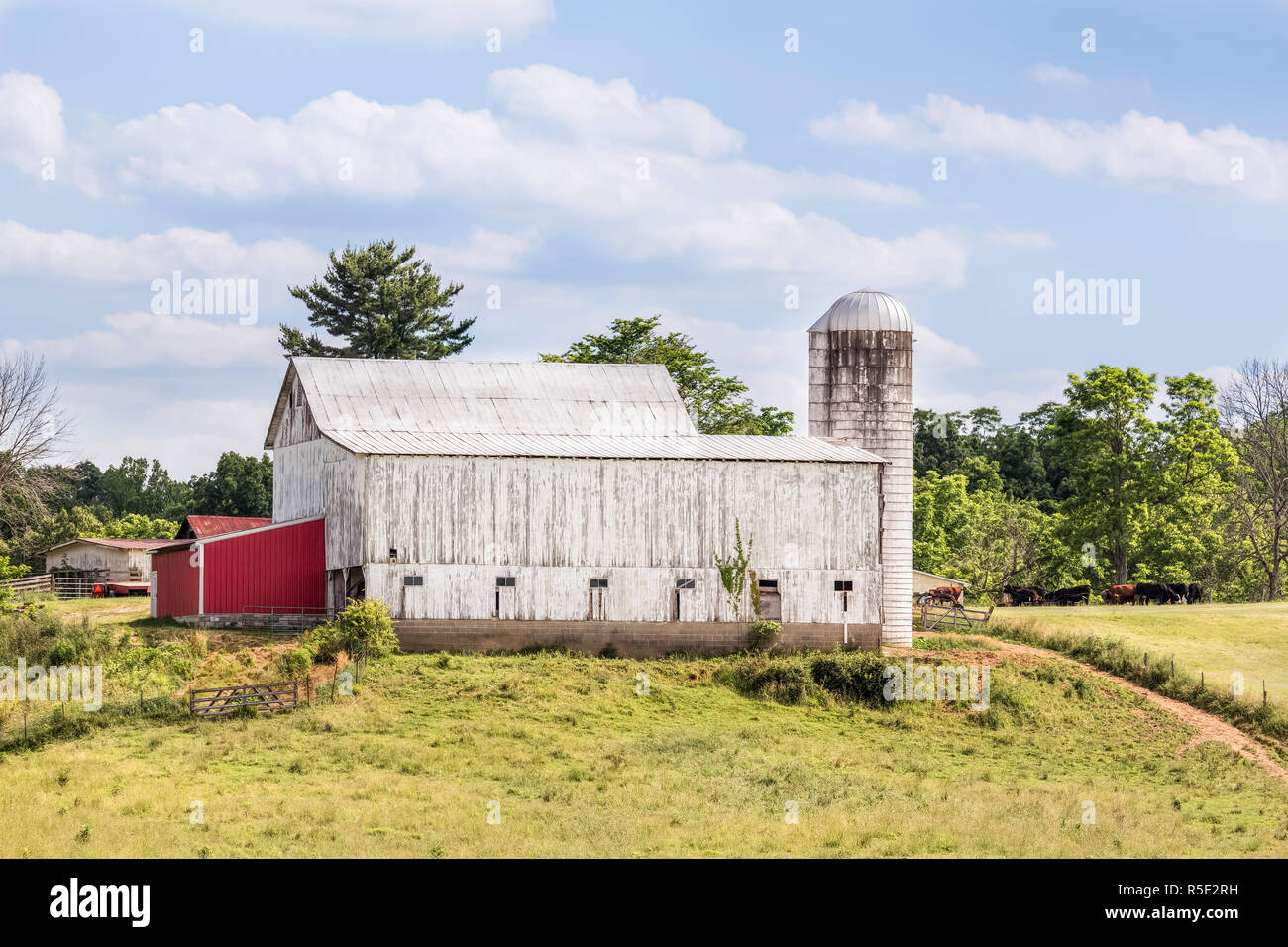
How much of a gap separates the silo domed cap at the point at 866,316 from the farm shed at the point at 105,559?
31.7 metres

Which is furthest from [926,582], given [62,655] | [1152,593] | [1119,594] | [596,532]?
[62,655]

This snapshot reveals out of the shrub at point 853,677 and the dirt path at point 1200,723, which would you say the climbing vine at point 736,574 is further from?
the dirt path at point 1200,723

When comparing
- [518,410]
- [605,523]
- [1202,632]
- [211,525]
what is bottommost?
[1202,632]

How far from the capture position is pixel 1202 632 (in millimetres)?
52500

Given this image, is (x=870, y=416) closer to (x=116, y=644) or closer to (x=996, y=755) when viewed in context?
(x=996, y=755)

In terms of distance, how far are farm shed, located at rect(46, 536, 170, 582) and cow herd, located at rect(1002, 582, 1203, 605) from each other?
39446 mm

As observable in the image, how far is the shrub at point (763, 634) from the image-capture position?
4262 cm

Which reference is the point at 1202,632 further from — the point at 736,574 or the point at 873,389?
the point at 736,574

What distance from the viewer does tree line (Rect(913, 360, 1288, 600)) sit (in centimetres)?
6856

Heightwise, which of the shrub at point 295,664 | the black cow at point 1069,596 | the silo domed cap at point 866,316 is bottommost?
the black cow at point 1069,596

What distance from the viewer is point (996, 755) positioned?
35281 millimetres

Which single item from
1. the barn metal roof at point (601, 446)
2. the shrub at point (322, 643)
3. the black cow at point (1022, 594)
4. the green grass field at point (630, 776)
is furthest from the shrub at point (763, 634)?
the black cow at point (1022, 594)

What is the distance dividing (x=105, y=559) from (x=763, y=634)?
37101mm
